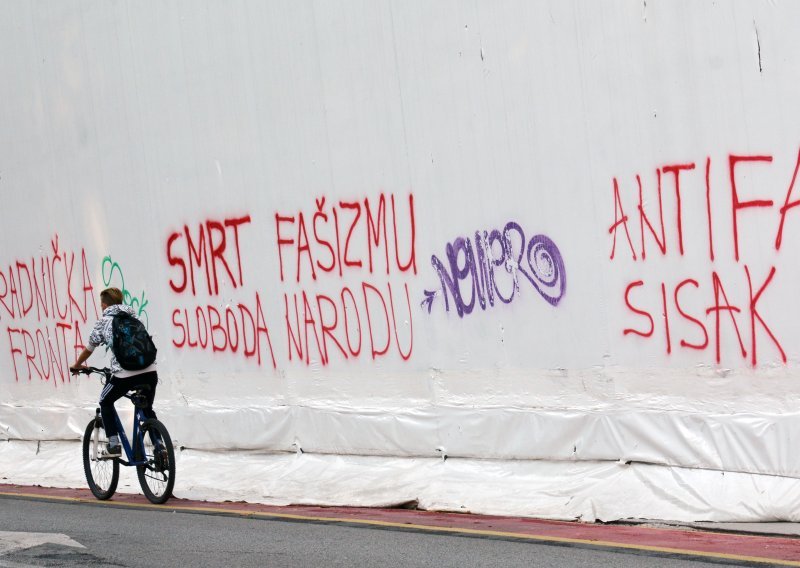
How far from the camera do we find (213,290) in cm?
1247

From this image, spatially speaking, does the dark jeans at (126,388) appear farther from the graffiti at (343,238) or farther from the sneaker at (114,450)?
the graffiti at (343,238)

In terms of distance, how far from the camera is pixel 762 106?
311 inches

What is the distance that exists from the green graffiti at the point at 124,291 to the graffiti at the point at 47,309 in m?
0.38

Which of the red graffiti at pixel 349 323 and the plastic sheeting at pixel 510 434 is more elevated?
the red graffiti at pixel 349 323

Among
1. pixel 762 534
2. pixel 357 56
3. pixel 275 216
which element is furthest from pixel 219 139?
pixel 762 534

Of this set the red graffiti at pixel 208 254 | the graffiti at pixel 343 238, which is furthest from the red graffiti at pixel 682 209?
the red graffiti at pixel 208 254

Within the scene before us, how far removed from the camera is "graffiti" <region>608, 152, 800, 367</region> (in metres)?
8.05

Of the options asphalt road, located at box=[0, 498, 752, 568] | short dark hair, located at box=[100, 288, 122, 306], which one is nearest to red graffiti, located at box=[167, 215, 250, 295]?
short dark hair, located at box=[100, 288, 122, 306]

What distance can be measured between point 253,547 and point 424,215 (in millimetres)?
3188

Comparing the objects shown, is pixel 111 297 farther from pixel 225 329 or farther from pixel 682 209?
pixel 682 209

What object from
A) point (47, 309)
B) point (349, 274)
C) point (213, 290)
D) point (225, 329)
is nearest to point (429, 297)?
point (349, 274)

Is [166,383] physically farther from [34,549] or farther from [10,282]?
[34,549]

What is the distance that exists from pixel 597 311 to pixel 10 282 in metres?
8.39

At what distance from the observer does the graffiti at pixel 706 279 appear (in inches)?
317
